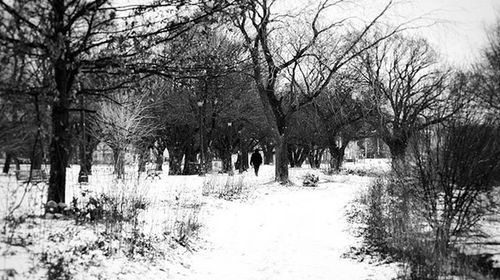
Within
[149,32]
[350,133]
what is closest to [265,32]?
[149,32]

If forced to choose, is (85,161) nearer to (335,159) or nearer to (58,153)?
(58,153)

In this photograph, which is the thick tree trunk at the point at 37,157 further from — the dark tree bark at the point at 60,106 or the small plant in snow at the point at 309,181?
the small plant in snow at the point at 309,181

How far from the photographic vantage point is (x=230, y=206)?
11820 mm

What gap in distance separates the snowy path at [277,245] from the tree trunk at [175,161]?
45.3ft

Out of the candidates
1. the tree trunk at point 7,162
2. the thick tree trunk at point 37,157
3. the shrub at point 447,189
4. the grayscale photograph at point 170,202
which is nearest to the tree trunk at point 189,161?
the grayscale photograph at point 170,202

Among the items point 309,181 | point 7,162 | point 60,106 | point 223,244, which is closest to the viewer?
point 7,162

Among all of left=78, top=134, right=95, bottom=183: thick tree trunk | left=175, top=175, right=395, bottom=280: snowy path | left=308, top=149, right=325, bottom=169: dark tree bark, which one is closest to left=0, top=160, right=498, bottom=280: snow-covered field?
left=175, top=175, right=395, bottom=280: snowy path

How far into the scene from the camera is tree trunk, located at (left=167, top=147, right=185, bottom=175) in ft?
85.1

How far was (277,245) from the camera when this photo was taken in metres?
7.61

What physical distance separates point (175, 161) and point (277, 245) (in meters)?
18.6

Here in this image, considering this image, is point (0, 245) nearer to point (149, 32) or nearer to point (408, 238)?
point (149, 32)

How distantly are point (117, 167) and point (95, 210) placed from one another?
113 inches

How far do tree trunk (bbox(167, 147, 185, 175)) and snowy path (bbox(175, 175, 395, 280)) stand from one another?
13799 millimetres

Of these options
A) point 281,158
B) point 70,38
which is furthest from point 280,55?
point 70,38
